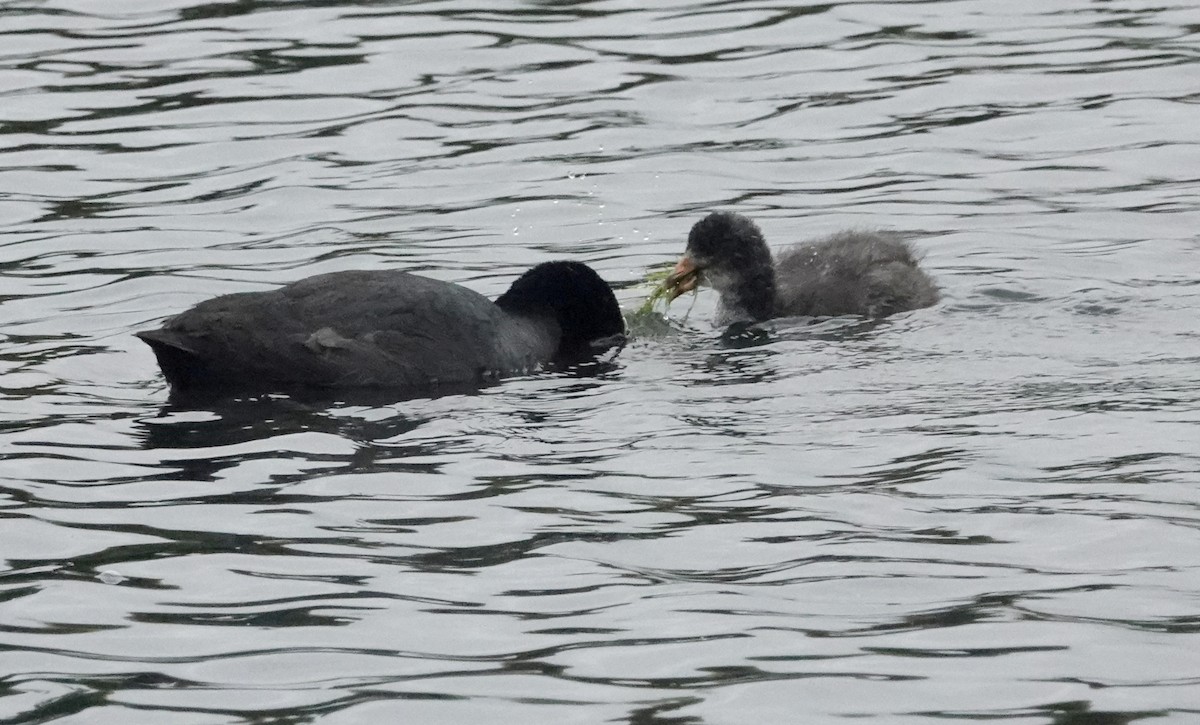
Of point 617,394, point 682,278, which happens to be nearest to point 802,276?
point 682,278

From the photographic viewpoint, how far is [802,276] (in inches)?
456

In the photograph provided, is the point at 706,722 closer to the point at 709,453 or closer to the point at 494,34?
the point at 709,453

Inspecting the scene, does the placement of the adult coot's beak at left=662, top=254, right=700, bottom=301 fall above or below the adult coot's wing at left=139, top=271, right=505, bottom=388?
below

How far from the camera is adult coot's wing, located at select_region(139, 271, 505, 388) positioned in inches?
368

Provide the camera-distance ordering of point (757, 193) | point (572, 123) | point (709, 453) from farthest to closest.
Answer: point (572, 123), point (757, 193), point (709, 453)

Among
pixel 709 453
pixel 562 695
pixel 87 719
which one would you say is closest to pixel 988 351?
pixel 709 453

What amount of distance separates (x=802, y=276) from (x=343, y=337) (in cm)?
309

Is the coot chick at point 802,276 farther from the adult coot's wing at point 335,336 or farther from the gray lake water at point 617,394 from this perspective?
the adult coot's wing at point 335,336

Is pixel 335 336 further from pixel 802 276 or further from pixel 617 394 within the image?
pixel 802 276

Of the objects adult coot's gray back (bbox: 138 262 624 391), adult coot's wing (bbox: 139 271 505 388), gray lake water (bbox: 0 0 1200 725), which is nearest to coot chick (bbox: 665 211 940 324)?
gray lake water (bbox: 0 0 1200 725)

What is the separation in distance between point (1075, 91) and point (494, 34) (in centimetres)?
463

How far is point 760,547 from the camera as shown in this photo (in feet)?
23.7

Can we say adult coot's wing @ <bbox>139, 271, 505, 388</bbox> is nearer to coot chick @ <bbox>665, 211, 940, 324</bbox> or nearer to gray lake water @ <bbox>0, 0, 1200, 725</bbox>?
gray lake water @ <bbox>0, 0, 1200, 725</bbox>

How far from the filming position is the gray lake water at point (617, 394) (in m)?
6.29
